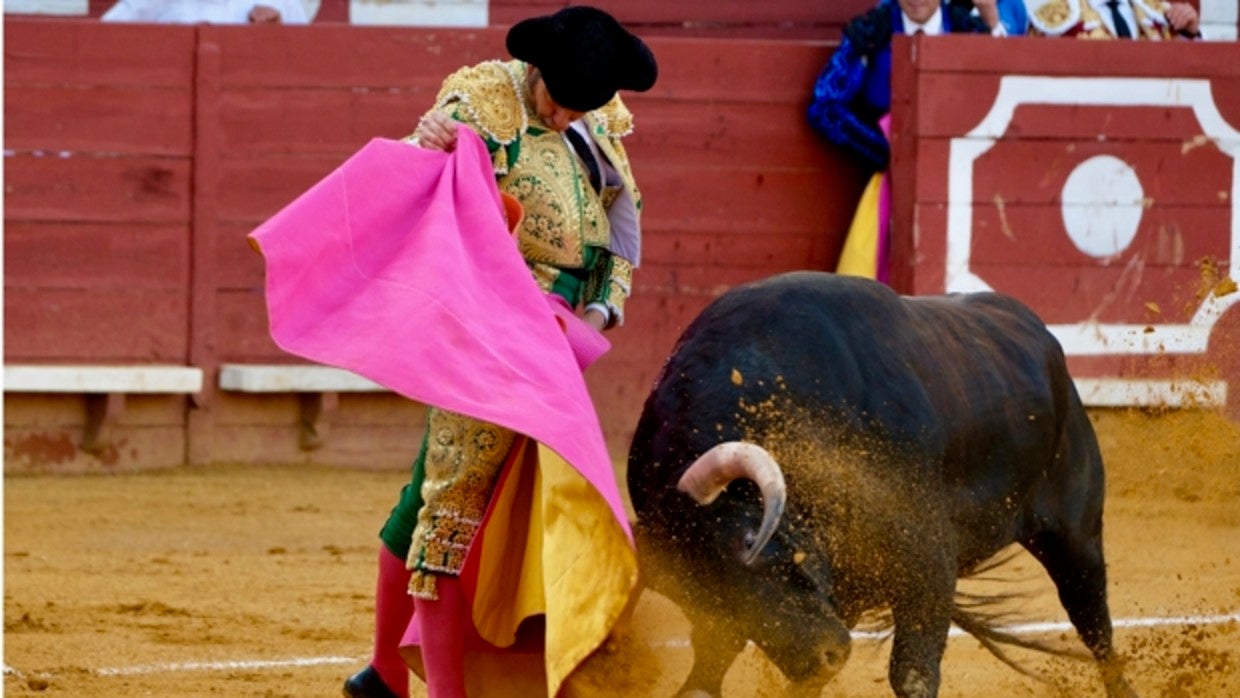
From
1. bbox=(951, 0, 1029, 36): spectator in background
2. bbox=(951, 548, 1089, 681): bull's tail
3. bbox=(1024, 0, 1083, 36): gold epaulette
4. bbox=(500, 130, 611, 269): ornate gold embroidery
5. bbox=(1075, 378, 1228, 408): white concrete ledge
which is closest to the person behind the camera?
bbox=(500, 130, 611, 269): ornate gold embroidery

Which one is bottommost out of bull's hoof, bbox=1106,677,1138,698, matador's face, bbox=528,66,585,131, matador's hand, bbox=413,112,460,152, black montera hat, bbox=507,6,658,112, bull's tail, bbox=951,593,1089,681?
bull's hoof, bbox=1106,677,1138,698

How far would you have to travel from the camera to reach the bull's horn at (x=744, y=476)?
262 centimetres

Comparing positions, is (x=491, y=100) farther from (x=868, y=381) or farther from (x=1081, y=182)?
(x=1081, y=182)

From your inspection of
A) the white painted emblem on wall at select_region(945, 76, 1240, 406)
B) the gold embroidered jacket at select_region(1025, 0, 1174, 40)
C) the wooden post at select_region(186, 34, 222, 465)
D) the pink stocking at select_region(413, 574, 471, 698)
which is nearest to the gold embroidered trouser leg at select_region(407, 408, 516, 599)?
the pink stocking at select_region(413, 574, 471, 698)

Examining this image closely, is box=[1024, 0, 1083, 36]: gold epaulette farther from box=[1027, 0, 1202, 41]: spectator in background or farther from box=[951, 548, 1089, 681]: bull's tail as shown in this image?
box=[951, 548, 1089, 681]: bull's tail

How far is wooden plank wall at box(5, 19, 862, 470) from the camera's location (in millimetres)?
6535

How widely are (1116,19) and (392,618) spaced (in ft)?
15.6

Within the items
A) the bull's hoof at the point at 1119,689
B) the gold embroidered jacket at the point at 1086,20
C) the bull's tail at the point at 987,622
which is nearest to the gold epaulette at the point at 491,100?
the bull's tail at the point at 987,622

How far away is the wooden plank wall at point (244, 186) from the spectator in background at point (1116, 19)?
2.77ft

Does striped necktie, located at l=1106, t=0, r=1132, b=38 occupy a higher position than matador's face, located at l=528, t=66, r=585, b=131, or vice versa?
matador's face, located at l=528, t=66, r=585, b=131

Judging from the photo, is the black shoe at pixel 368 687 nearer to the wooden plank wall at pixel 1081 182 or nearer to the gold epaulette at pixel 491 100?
the gold epaulette at pixel 491 100

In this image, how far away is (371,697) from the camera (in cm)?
332

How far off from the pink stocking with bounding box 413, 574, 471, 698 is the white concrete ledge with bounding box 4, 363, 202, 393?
3603 mm

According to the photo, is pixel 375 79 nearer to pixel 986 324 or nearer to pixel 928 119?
pixel 928 119
